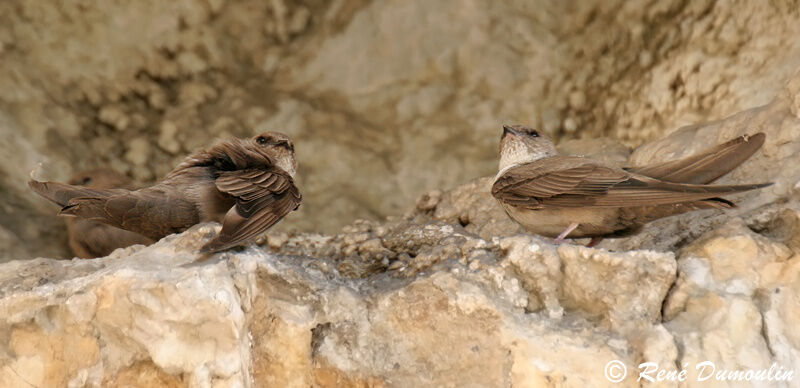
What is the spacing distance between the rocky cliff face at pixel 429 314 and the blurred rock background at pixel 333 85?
1.34 m

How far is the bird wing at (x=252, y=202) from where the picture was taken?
2.41 m

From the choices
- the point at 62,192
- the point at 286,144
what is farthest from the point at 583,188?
the point at 62,192

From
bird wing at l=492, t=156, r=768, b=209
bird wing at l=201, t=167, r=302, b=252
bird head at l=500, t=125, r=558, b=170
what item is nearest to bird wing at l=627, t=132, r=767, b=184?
bird wing at l=492, t=156, r=768, b=209

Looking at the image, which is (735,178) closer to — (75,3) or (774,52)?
(774,52)

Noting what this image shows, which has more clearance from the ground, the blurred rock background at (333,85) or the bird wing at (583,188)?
the blurred rock background at (333,85)

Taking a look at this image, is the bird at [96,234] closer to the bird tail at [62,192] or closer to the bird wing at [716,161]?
the bird tail at [62,192]

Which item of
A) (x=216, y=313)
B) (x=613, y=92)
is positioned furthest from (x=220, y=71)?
(x=216, y=313)

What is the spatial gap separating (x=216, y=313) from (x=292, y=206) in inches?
27.7

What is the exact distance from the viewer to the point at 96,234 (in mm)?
3588

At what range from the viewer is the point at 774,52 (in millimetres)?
3381

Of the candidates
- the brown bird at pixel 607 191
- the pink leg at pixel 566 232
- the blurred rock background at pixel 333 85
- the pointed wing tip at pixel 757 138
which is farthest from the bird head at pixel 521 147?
the pointed wing tip at pixel 757 138

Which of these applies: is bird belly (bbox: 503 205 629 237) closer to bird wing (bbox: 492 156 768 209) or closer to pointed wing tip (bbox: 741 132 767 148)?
bird wing (bbox: 492 156 768 209)

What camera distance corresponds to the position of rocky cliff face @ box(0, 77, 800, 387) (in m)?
2.26

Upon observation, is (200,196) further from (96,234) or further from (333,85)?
(333,85)
